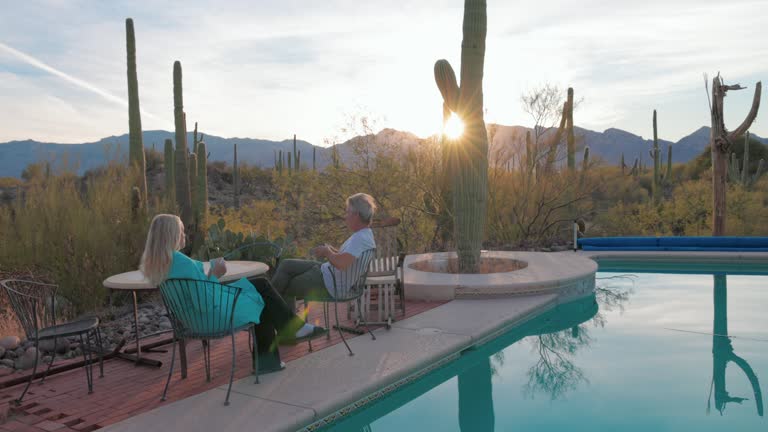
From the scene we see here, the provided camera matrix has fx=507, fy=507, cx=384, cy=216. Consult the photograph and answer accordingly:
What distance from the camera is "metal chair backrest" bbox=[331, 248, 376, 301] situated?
149 inches

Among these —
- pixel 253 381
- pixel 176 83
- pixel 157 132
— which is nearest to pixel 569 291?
pixel 253 381

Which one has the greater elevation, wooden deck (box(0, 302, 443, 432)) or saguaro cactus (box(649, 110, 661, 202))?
saguaro cactus (box(649, 110, 661, 202))

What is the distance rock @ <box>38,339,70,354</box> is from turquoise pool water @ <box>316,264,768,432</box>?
2.71m

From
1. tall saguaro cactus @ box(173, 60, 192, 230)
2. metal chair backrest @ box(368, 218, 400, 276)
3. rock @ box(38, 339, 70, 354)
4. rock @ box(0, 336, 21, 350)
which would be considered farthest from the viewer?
tall saguaro cactus @ box(173, 60, 192, 230)

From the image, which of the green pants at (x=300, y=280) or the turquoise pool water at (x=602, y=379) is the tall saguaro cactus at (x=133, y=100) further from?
the turquoise pool water at (x=602, y=379)

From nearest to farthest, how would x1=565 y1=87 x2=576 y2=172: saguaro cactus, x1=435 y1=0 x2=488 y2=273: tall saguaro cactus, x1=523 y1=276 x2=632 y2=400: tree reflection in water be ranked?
x1=523 y1=276 x2=632 y2=400: tree reflection in water < x1=435 y1=0 x2=488 y2=273: tall saguaro cactus < x1=565 y1=87 x2=576 y2=172: saguaro cactus

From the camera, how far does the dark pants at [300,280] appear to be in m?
3.90

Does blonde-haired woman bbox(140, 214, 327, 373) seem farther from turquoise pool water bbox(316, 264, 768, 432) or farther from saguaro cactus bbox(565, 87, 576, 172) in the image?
saguaro cactus bbox(565, 87, 576, 172)

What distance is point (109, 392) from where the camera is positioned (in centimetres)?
319

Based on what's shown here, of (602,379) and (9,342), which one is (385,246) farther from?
(9,342)

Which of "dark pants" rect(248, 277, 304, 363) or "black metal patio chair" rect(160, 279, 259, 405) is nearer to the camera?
"black metal patio chair" rect(160, 279, 259, 405)

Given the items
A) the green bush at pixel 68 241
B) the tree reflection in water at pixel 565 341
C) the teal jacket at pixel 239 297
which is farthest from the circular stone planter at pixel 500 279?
the green bush at pixel 68 241

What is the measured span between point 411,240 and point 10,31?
25.5 ft

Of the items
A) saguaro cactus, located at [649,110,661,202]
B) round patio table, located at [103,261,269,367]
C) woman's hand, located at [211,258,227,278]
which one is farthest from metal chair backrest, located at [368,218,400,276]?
saguaro cactus, located at [649,110,661,202]
